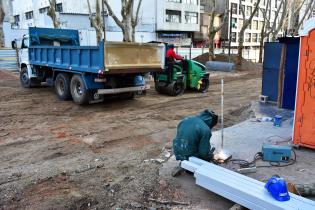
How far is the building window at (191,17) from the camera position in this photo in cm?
5428

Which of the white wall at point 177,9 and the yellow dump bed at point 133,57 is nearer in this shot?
the yellow dump bed at point 133,57

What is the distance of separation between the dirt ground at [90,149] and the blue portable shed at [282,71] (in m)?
1.14

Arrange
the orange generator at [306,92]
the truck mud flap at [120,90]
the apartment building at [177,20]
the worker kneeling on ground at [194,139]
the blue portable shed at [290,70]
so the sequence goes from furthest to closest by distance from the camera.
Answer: the apartment building at [177,20], the truck mud flap at [120,90], the blue portable shed at [290,70], the orange generator at [306,92], the worker kneeling on ground at [194,139]

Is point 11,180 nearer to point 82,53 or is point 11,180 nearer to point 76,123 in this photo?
point 76,123

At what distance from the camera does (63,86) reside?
11.4m

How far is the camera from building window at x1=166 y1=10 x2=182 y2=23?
51.5 m

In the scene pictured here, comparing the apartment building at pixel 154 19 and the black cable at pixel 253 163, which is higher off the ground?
the apartment building at pixel 154 19

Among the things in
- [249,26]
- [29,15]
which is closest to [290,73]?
[249,26]

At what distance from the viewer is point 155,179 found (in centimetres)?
511

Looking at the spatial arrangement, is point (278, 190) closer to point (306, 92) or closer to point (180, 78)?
point (306, 92)

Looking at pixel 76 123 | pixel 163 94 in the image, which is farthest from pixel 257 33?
pixel 76 123

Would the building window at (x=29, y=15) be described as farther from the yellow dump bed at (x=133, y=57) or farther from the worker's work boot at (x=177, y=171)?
the worker's work boot at (x=177, y=171)

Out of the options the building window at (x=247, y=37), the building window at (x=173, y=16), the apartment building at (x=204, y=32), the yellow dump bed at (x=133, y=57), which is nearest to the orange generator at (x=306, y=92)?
the yellow dump bed at (x=133, y=57)

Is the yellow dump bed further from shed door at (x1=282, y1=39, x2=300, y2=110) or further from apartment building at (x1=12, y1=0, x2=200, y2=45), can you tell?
apartment building at (x1=12, y1=0, x2=200, y2=45)
